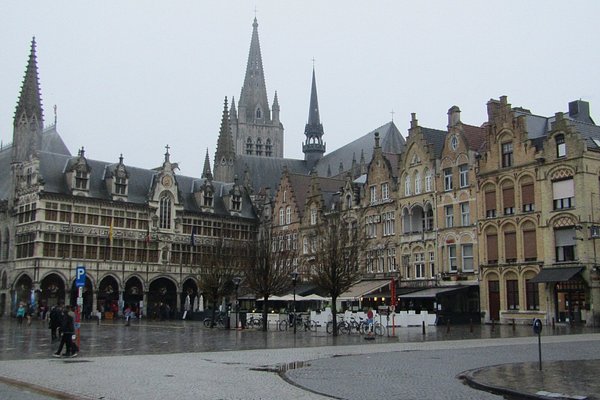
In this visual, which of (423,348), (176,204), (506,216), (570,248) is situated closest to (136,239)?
(176,204)

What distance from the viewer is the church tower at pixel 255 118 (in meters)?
127

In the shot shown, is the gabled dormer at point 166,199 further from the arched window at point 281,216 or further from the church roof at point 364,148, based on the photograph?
the church roof at point 364,148

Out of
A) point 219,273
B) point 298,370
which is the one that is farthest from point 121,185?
point 298,370

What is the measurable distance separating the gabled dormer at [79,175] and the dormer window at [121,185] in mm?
2977

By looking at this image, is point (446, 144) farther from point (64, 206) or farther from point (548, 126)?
point (64, 206)

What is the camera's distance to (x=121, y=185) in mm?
66562


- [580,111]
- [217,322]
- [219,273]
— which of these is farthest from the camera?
[580,111]

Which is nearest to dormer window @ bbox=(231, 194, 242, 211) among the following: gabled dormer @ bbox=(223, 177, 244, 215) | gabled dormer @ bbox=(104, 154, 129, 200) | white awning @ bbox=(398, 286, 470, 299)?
gabled dormer @ bbox=(223, 177, 244, 215)

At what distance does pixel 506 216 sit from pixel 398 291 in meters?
9.80

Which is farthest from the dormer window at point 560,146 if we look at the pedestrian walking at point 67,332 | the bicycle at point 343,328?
the pedestrian walking at point 67,332

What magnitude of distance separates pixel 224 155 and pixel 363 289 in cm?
4563

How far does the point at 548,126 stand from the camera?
48.5m

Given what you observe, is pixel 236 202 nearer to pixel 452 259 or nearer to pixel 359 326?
pixel 452 259

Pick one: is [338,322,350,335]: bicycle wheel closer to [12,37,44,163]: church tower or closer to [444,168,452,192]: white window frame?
[444,168,452,192]: white window frame
